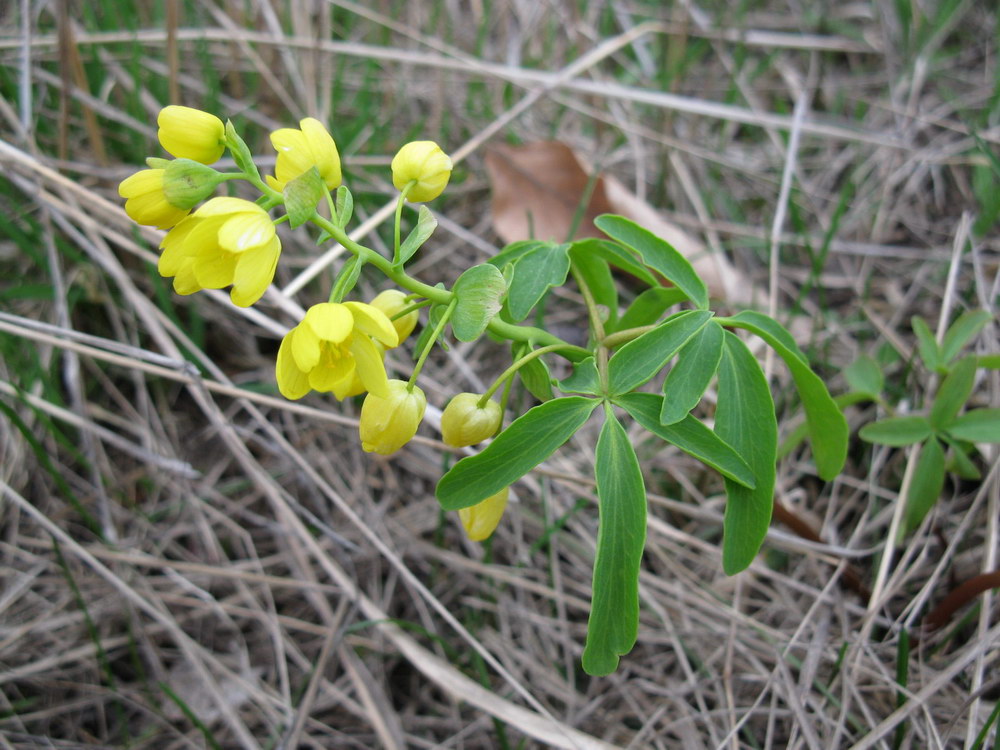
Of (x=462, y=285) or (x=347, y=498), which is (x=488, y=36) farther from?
(x=462, y=285)

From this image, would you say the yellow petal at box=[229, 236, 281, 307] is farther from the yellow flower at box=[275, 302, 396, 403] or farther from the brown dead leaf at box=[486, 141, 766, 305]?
the brown dead leaf at box=[486, 141, 766, 305]

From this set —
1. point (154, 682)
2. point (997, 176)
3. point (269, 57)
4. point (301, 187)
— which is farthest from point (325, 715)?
point (997, 176)

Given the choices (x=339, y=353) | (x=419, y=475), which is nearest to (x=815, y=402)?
(x=339, y=353)

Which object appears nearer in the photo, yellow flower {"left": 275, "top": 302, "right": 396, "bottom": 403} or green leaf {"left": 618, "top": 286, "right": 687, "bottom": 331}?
yellow flower {"left": 275, "top": 302, "right": 396, "bottom": 403}

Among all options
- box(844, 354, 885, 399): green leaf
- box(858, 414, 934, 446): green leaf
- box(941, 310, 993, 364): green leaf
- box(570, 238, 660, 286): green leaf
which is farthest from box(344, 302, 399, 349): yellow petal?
box(941, 310, 993, 364): green leaf

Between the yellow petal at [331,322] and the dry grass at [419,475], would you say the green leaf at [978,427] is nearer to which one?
the dry grass at [419,475]

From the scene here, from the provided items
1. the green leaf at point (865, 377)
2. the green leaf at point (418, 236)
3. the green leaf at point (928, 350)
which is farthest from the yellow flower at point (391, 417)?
the green leaf at point (928, 350)

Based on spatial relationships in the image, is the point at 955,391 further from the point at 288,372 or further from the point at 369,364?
the point at 288,372
